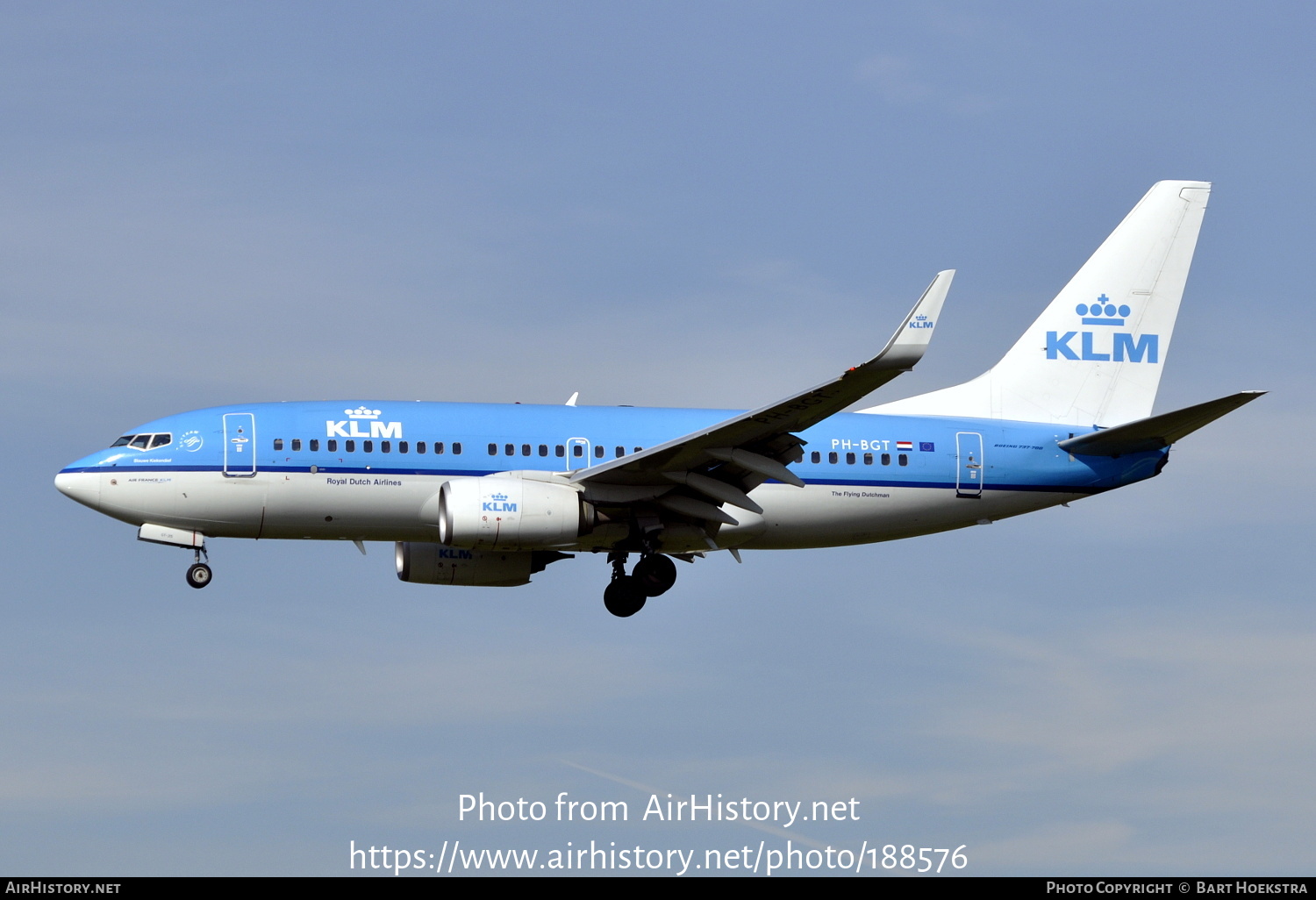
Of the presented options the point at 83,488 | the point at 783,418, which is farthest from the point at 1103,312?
the point at 83,488

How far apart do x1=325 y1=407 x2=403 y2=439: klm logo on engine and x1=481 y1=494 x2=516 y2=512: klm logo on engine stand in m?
2.96

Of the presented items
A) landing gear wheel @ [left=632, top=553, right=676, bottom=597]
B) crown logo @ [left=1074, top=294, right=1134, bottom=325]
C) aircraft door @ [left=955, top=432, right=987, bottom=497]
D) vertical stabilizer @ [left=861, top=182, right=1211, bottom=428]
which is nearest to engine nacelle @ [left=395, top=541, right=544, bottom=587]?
landing gear wheel @ [left=632, top=553, right=676, bottom=597]

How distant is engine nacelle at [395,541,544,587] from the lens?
3831 cm

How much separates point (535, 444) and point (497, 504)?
2.71 m

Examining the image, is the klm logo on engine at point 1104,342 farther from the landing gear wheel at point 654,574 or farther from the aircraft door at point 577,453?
the aircraft door at point 577,453

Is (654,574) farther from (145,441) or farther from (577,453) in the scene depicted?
(145,441)

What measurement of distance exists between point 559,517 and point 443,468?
9.27 ft

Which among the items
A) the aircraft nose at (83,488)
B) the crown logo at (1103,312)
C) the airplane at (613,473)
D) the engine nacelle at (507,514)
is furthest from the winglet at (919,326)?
the aircraft nose at (83,488)

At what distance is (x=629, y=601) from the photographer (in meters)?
37.6

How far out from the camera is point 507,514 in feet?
111

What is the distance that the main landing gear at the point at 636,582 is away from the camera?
36.9 meters

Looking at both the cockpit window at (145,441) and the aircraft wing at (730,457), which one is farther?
the cockpit window at (145,441)

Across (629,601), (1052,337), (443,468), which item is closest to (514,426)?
(443,468)

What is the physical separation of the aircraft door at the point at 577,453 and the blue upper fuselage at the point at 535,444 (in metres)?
0.03
